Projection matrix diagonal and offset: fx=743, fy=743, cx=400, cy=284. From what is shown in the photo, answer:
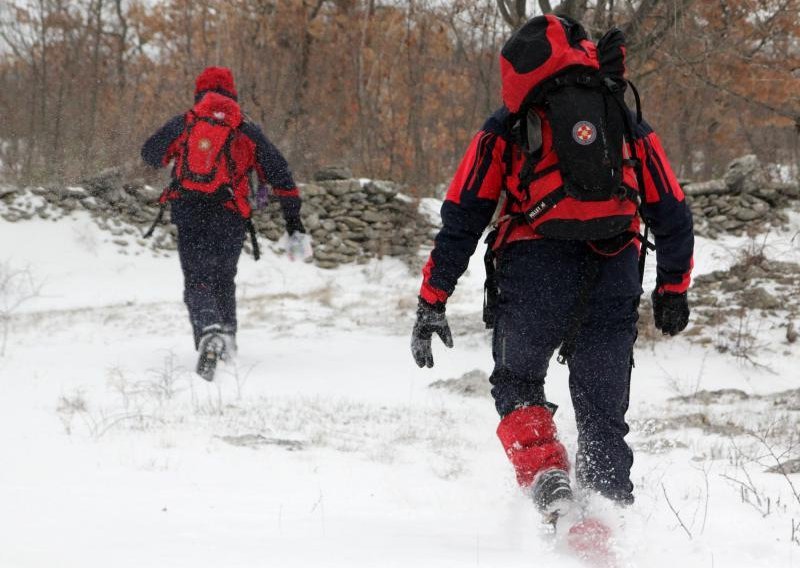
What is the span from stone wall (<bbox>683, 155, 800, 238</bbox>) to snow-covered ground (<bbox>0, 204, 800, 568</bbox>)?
626 centimetres

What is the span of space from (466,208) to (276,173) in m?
3.05

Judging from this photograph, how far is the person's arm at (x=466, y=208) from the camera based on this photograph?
2.37m

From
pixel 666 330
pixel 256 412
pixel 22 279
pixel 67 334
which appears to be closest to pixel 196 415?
pixel 256 412

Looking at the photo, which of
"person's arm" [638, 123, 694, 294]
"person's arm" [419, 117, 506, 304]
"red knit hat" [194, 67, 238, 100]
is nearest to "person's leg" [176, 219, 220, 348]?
"red knit hat" [194, 67, 238, 100]

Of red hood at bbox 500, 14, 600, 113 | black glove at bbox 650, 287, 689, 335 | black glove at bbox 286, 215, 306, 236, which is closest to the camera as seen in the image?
red hood at bbox 500, 14, 600, 113

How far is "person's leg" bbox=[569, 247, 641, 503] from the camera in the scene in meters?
2.33

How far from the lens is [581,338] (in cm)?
240

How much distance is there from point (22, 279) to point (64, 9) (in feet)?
19.8

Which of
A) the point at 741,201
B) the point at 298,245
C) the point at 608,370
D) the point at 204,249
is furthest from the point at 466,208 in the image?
the point at 741,201

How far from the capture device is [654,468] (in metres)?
3.11

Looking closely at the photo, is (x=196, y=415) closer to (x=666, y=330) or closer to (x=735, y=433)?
(x=666, y=330)

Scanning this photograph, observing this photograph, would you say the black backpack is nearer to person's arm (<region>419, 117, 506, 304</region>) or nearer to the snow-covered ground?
person's arm (<region>419, 117, 506, 304</region>)

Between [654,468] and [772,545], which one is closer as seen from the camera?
[772,545]

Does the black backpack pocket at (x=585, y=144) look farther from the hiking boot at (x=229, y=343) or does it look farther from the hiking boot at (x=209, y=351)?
the hiking boot at (x=229, y=343)
